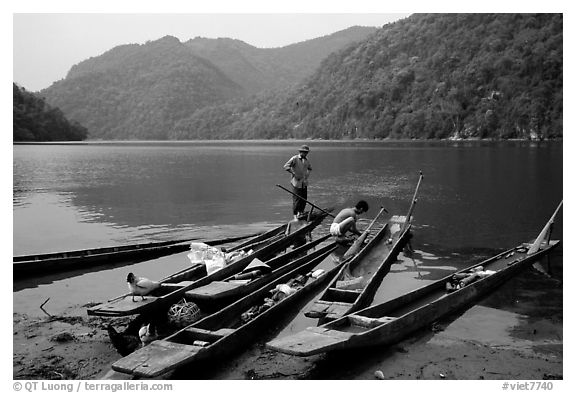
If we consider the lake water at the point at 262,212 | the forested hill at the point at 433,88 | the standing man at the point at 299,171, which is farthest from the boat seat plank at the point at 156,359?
the forested hill at the point at 433,88

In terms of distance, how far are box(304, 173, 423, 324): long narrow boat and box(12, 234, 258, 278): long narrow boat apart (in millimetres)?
4816

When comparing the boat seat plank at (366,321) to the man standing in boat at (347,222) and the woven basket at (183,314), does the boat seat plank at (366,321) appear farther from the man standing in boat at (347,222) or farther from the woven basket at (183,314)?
the man standing in boat at (347,222)

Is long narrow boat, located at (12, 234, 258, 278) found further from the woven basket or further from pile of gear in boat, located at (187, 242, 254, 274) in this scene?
the woven basket

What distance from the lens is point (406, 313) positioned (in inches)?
324

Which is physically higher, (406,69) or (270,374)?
(406,69)

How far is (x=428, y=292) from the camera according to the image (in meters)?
9.17

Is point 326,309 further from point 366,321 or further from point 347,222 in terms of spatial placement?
point 347,222

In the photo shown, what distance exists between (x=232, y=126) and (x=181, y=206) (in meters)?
158

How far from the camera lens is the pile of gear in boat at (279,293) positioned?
7.99m

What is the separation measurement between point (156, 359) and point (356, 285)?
395cm

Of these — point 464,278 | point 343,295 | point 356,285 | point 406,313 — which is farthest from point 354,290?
point 464,278

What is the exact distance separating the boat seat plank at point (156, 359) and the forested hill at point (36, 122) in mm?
90321

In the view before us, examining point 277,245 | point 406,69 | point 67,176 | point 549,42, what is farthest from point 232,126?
point 277,245
